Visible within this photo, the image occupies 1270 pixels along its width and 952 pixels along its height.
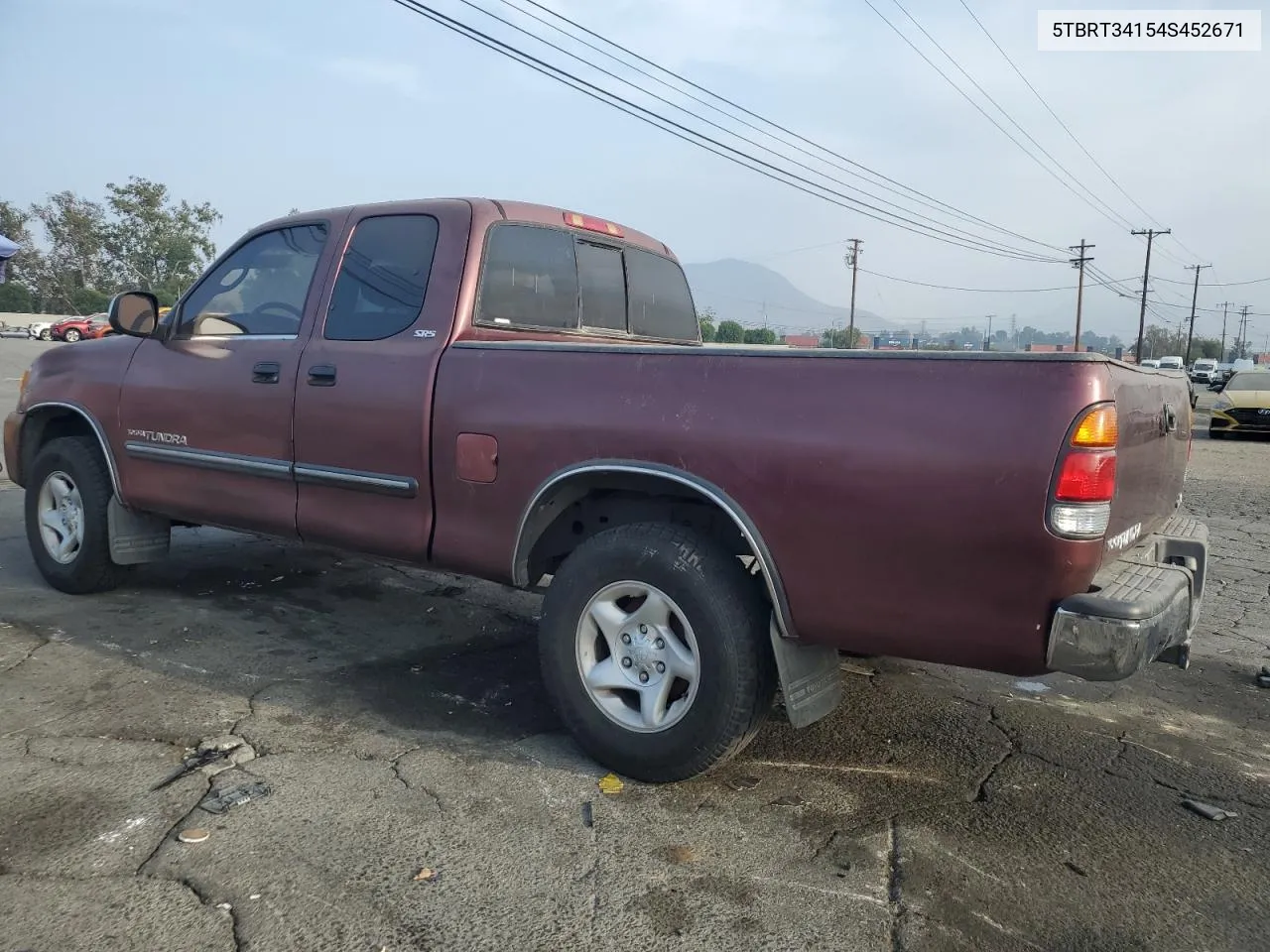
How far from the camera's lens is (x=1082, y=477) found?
96.3 inches

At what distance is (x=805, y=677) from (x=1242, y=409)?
18.4 m

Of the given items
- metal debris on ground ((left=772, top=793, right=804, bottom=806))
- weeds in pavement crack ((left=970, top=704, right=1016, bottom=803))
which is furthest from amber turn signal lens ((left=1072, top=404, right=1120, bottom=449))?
metal debris on ground ((left=772, top=793, right=804, bottom=806))

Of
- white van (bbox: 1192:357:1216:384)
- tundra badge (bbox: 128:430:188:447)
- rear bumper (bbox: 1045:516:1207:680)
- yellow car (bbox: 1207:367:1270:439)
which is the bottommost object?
white van (bbox: 1192:357:1216:384)

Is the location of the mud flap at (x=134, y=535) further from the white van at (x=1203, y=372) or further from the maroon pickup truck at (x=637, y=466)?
the white van at (x=1203, y=372)

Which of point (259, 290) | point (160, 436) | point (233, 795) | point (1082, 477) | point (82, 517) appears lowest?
point (233, 795)

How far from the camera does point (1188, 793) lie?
3232 mm

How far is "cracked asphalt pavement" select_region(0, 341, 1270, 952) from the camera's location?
7.91ft

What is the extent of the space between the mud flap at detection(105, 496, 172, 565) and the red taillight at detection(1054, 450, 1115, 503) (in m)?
4.59

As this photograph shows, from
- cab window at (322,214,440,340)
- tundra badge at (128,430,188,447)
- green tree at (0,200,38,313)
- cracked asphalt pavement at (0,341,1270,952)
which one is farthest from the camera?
green tree at (0,200,38,313)

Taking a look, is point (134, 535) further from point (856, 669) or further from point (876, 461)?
point (876, 461)

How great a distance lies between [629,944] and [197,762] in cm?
174

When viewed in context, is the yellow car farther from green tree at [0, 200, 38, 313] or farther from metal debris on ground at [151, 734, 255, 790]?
green tree at [0, 200, 38, 313]

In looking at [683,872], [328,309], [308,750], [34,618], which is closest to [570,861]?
[683,872]

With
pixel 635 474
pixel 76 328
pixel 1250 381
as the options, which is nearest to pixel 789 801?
pixel 635 474
